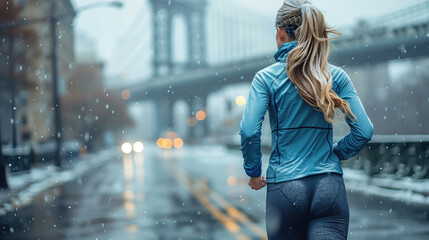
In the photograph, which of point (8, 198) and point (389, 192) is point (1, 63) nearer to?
Answer: point (8, 198)

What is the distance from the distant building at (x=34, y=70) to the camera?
21656 millimetres

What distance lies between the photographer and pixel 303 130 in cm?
254

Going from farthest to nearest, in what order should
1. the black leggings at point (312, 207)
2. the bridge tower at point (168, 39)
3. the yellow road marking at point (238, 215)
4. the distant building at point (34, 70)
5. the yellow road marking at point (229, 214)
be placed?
the bridge tower at point (168, 39) < the distant building at point (34, 70) < the yellow road marking at point (229, 214) < the yellow road marking at point (238, 215) < the black leggings at point (312, 207)

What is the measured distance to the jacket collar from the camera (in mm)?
2630

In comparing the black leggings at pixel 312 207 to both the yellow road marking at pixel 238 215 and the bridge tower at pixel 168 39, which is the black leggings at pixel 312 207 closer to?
the yellow road marking at pixel 238 215

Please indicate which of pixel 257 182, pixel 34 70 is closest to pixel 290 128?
pixel 257 182

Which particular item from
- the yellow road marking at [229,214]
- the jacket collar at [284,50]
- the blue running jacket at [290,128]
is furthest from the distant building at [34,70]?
the blue running jacket at [290,128]

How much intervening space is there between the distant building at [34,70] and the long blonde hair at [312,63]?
7.34 meters

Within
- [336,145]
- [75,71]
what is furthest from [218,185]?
[75,71]

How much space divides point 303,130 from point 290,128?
0.06 meters

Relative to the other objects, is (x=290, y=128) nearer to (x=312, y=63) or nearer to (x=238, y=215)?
(x=312, y=63)

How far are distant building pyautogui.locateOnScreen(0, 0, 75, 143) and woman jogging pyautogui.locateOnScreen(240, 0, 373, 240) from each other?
734cm

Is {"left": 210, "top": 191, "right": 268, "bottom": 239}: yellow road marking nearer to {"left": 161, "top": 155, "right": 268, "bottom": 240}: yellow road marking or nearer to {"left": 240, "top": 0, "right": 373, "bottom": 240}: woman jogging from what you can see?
{"left": 161, "top": 155, "right": 268, "bottom": 240}: yellow road marking

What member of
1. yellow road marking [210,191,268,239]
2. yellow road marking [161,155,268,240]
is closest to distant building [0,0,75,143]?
yellow road marking [161,155,268,240]
